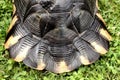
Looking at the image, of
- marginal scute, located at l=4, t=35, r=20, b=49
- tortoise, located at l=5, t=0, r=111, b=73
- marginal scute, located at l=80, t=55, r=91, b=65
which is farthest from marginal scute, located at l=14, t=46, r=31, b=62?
marginal scute, located at l=80, t=55, r=91, b=65

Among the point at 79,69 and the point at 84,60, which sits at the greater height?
the point at 84,60

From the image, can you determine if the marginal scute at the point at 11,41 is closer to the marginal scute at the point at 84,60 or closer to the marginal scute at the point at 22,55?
the marginal scute at the point at 22,55

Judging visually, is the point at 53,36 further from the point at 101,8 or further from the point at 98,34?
the point at 101,8

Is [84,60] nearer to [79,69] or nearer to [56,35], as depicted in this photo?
[79,69]

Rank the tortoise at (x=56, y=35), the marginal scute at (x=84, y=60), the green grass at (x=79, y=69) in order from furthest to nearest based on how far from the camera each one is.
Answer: the green grass at (x=79, y=69)
the marginal scute at (x=84, y=60)
the tortoise at (x=56, y=35)

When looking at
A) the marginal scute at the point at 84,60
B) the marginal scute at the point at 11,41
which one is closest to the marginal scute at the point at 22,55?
the marginal scute at the point at 11,41

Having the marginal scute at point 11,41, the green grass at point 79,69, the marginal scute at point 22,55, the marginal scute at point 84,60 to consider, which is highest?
the marginal scute at point 11,41

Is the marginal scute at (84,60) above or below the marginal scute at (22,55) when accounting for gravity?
below

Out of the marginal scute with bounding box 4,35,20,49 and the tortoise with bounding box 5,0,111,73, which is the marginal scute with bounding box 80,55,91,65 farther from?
the marginal scute with bounding box 4,35,20,49

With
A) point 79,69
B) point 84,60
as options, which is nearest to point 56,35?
point 84,60
